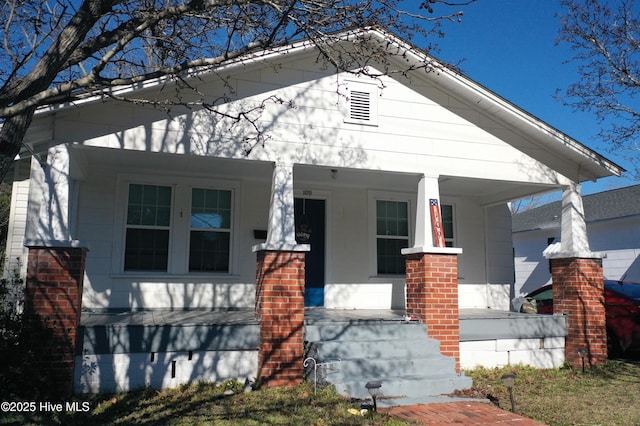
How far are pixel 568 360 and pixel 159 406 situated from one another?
6.92 meters

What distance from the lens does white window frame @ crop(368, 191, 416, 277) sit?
10648 mm

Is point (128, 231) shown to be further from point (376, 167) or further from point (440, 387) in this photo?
point (440, 387)

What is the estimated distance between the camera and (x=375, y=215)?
425 inches

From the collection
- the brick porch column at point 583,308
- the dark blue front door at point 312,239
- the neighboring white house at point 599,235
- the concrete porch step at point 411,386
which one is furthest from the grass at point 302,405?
the neighboring white house at point 599,235

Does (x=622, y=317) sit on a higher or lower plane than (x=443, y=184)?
lower

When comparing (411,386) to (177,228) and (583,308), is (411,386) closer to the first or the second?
(583,308)

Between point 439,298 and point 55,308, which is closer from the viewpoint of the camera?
point 55,308

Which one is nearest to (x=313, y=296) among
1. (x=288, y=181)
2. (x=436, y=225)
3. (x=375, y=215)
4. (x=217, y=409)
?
(x=375, y=215)

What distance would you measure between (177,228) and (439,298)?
4.74 m

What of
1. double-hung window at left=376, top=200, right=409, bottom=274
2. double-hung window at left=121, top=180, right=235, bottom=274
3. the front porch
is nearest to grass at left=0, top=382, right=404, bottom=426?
the front porch

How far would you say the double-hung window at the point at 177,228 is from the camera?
941cm

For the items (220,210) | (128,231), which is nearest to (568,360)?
→ (220,210)

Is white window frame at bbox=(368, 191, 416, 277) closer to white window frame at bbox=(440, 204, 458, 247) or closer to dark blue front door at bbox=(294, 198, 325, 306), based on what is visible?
white window frame at bbox=(440, 204, 458, 247)

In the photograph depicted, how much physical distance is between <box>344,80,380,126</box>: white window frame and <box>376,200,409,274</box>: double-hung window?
2.79 meters
